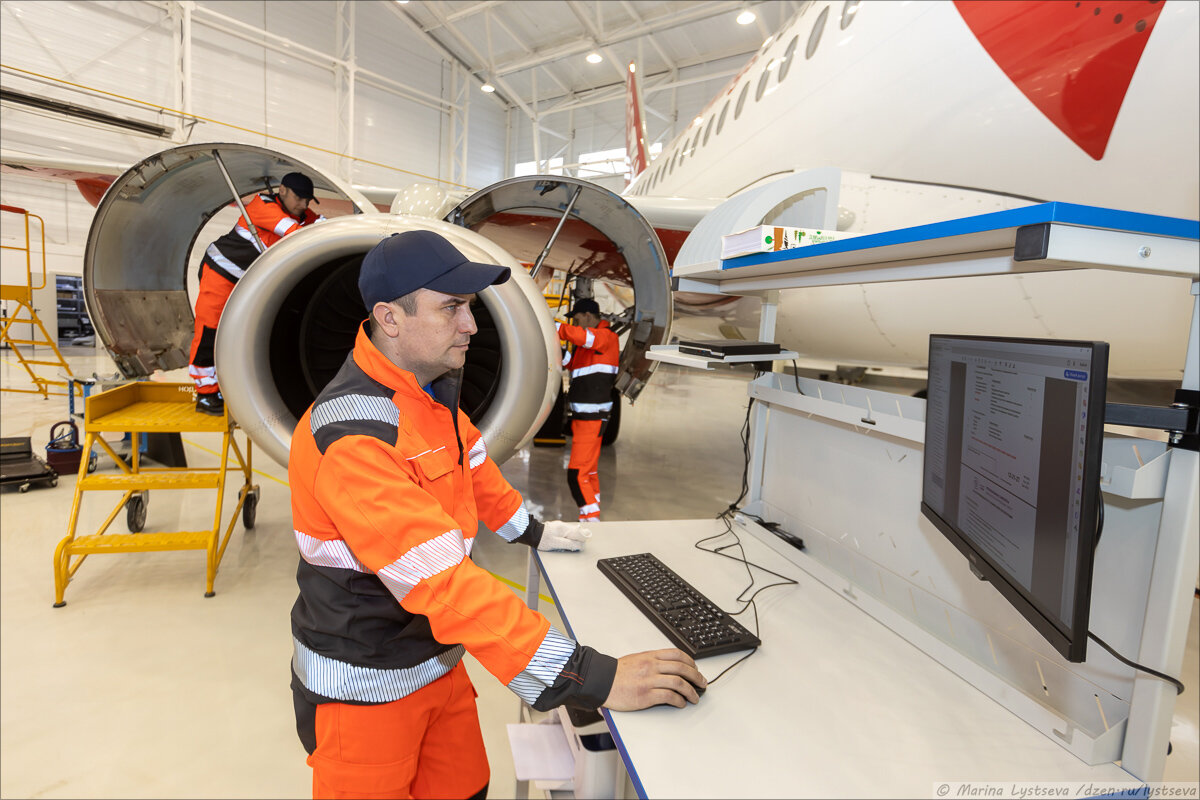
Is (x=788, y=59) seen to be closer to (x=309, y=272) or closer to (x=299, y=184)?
(x=299, y=184)

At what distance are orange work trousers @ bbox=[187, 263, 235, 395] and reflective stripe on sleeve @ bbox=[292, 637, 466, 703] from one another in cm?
192

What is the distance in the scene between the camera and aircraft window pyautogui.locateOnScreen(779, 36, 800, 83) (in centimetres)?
381

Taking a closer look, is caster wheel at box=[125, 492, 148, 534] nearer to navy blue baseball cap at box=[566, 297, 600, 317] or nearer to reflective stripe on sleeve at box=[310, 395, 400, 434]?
navy blue baseball cap at box=[566, 297, 600, 317]

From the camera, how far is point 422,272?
107cm

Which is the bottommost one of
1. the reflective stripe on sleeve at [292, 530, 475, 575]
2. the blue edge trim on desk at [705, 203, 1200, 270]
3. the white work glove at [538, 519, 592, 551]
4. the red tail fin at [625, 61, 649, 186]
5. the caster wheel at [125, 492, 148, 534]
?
the caster wheel at [125, 492, 148, 534]

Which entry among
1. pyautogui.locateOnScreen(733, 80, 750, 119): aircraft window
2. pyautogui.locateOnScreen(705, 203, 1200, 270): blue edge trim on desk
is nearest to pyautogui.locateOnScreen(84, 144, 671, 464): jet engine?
pyautogui.locateOnScreen(705, 203, 1200, 270): blue edge trim on desk

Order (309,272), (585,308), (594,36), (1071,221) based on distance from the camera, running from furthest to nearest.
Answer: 1. (594,36)
2. (585,308)
3. (309,272)
4. (1071,221)

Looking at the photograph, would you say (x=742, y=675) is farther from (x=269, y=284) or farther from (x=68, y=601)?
(x=68, y=601)

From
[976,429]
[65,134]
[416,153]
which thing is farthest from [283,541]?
[416,153]

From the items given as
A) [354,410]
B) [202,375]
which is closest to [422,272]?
[354,410]

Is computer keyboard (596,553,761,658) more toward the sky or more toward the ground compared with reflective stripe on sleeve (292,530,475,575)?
more toward the ground

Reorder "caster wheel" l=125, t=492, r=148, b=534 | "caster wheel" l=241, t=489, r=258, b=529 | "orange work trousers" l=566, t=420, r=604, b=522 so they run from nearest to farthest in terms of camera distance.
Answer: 1. "caster wheel" l=125, t=492, r=148, b=534
2. "caster wheel" l=241, t=489, r=258, b=529
3. "orange work trousers" l=566, t=420, r=604, b=522

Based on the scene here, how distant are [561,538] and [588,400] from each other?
2.08 m

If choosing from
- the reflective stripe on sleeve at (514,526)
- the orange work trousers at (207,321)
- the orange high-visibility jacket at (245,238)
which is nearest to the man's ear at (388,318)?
the reflective stripe on sleeve at (514,526)
